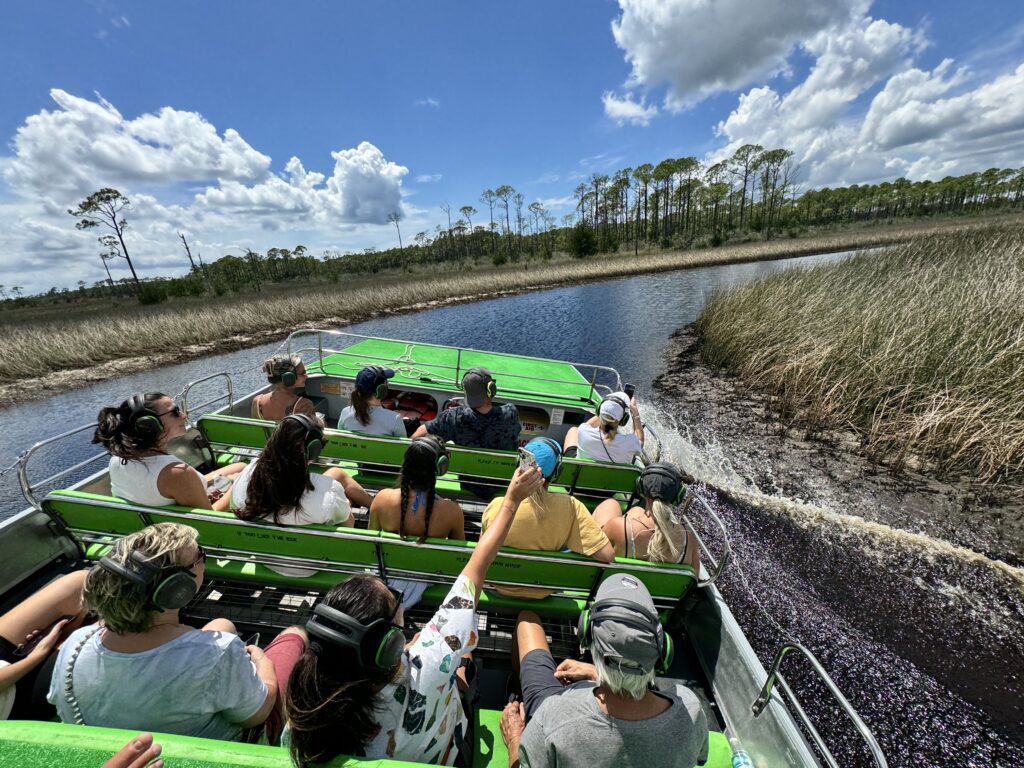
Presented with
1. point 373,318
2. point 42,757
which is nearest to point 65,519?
point 42,757

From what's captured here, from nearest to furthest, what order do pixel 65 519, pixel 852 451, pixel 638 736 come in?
pixel 638 736 → pixel 65 519 → pixel 852 451

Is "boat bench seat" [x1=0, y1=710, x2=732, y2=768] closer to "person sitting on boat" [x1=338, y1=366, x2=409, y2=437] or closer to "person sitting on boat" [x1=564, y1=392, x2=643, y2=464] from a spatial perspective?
"person sitting on boat" [x1=338, y1=366, x2=409, y2=437]

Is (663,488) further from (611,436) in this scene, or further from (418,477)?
(611,436)

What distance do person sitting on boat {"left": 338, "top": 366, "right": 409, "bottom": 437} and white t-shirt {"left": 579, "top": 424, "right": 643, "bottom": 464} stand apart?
2.35m

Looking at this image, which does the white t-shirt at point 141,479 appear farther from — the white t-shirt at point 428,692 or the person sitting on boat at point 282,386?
the white t-shirt at point 428,692

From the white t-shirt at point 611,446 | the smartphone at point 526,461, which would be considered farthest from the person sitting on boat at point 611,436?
the smartphone at point 526,461

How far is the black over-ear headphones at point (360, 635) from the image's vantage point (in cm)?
137

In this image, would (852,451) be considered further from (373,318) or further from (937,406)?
(373,318)

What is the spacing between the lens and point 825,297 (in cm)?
1295

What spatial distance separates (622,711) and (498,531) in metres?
0.93

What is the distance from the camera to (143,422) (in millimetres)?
3070

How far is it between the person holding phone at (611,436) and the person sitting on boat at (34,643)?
Result: 462 cm

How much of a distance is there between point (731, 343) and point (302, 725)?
605 inches

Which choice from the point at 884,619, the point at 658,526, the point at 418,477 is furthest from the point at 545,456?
the point at 884,619
